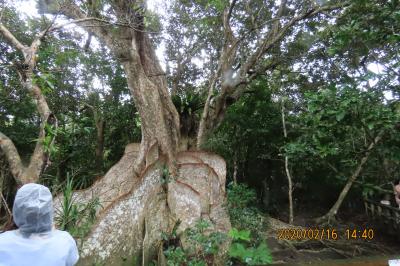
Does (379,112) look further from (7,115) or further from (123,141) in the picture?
(7,115)

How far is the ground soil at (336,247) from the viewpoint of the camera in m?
6.75

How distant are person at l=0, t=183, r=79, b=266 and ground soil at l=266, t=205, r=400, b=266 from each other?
543 centimetres

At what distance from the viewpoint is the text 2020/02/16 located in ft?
24.1

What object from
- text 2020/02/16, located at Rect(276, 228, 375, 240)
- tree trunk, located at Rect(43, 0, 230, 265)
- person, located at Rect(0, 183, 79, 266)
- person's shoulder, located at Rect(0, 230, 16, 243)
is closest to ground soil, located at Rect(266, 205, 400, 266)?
text 2020/02/16, located at Rect(276, 228, 375, 240)

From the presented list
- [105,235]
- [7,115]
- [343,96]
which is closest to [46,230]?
[105,235]

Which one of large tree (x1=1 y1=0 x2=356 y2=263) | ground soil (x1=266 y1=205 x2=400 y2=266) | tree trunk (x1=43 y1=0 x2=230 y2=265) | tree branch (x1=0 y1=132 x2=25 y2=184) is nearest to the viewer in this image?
tree branch (x1=0 y1=132 x2=25 y2=184)

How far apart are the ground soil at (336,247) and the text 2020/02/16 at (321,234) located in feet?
0.10

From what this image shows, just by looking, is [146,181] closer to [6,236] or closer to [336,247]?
[6,236]

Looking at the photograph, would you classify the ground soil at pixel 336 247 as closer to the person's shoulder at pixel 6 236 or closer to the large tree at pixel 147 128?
the large tree at pixel 147 128

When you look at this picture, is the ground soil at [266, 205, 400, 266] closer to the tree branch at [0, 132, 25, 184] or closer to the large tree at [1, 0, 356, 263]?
the large tree at [1, 0, 356, 263]

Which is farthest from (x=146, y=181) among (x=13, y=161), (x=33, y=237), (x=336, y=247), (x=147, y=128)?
(x=336, y=247)

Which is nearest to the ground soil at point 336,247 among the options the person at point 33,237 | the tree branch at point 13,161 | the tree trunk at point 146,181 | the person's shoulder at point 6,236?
the tree trunk at point 146,181

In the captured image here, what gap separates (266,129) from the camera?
29.8ft

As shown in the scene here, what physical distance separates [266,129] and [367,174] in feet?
9.12
